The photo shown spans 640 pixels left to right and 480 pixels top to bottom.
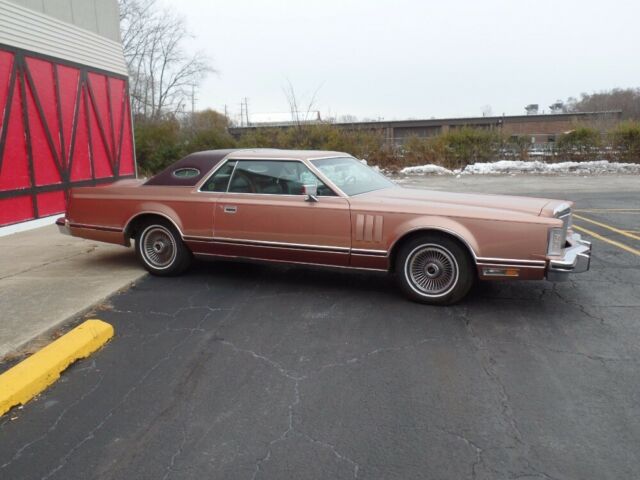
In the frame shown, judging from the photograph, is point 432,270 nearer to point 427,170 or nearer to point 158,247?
point 158,247

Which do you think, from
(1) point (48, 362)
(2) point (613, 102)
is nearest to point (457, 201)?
(1) point (48, 362)

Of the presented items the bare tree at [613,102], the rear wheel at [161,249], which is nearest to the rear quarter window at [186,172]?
the rear wheel at [161,249]

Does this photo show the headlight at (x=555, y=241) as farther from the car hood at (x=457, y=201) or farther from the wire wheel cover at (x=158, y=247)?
the wire wheel cover at (x=158, y=247)

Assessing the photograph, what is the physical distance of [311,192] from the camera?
5.36m

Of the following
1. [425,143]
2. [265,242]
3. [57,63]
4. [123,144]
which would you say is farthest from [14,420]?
[425,143]

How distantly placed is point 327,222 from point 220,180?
1.45 m

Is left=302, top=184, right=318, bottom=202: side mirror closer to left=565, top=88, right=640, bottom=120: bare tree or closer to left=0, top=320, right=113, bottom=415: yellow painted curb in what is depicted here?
left=0, top=320, right=113, bottom=415: yellow painted curb

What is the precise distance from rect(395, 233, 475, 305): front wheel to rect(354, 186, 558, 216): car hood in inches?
15.2

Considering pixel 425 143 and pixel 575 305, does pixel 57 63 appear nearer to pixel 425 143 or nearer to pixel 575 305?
pixel 575 305

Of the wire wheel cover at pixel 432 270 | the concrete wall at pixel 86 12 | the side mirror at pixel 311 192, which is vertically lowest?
the wire wheel cover at pixel 432 270

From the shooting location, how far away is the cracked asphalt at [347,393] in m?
2.70

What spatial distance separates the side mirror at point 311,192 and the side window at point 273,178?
4.0 inches

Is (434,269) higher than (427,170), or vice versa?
(434,269)

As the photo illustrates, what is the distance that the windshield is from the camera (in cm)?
566
